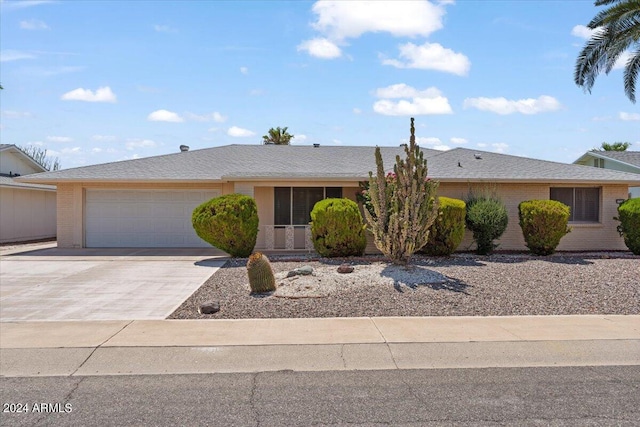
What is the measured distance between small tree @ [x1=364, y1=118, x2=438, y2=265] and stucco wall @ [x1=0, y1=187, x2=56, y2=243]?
18.4 metres

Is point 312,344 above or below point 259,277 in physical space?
below

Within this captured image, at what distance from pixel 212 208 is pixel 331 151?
30.9ft

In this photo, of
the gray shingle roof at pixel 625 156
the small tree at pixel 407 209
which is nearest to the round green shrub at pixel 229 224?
the small tree at pixel 407 209

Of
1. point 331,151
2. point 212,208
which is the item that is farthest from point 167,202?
point 331,151

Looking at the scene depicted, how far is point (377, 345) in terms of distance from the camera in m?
6.82

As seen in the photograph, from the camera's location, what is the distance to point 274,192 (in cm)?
1808

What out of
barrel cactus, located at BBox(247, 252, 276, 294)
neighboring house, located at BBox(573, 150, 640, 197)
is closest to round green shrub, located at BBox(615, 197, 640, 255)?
barrel cactus, located at BBox(247, 252, 276, 294)

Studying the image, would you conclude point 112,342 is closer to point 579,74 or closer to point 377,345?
point 377,345

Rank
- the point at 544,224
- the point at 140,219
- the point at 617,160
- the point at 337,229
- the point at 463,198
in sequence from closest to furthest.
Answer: the point at 337,229, the point at 544,224, the point at 463,198, the point at 140,219, the point at 617,160

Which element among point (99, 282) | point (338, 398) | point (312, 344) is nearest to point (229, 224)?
point (99, 282)

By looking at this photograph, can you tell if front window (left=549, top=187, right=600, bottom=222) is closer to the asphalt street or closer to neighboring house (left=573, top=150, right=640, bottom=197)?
neighboring house (left=573, top=150, right=640, bottom=197)

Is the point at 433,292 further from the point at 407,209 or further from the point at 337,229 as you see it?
the point at 337,229

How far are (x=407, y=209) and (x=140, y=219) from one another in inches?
448

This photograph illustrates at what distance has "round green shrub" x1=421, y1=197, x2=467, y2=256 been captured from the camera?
14.8 metres
